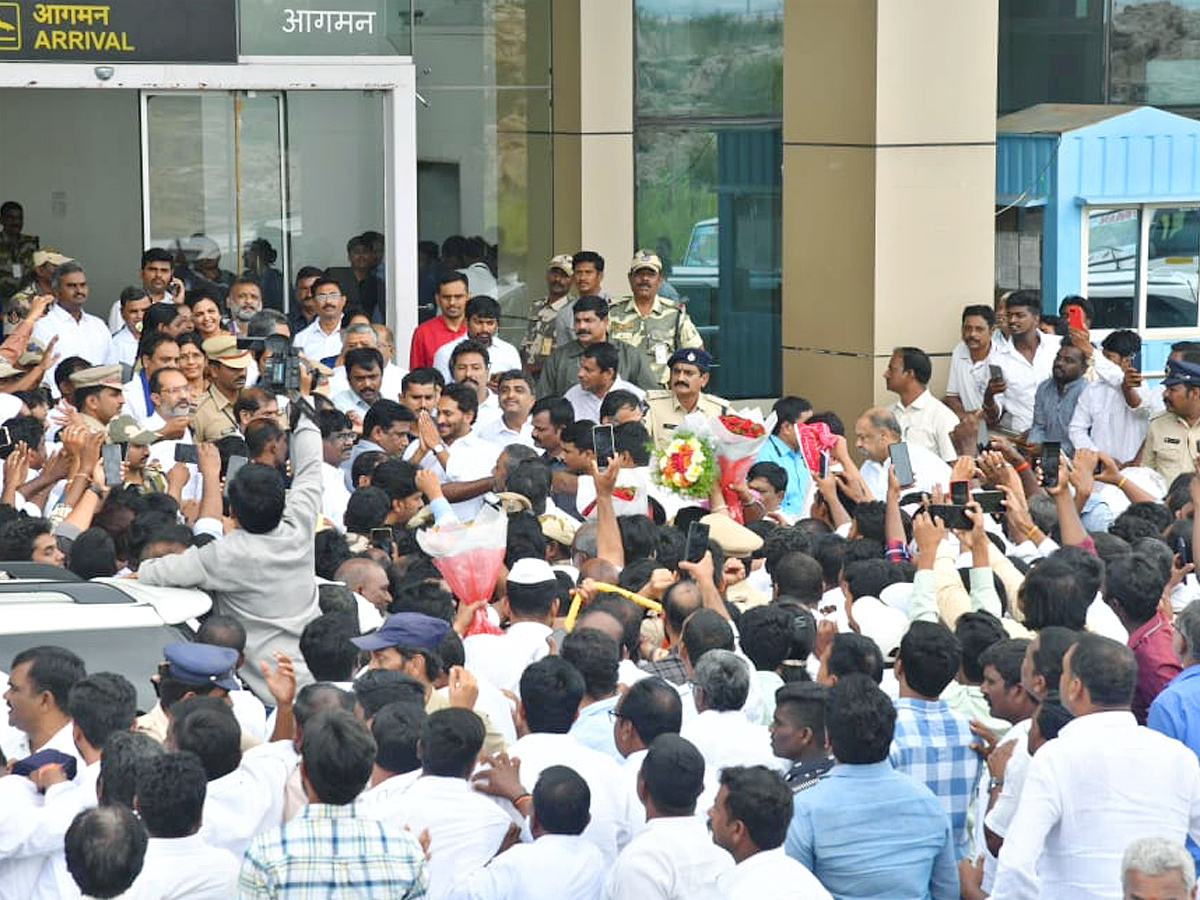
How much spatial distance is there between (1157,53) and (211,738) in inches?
571

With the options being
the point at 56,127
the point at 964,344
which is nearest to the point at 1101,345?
the point at 964,344

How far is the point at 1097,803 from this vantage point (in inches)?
229

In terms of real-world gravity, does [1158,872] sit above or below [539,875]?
above

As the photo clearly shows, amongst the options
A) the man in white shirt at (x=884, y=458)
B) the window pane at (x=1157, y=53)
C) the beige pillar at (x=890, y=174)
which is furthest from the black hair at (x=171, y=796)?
the window pane at (x=1157, y=53)

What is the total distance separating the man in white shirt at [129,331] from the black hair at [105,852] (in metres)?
8.94

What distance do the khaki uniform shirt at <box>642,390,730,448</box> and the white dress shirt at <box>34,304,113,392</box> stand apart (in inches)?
160

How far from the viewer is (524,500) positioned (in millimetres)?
9836

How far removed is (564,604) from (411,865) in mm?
2982

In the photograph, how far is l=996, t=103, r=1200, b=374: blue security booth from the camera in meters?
15.8

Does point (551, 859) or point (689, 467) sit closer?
point (551, 859)

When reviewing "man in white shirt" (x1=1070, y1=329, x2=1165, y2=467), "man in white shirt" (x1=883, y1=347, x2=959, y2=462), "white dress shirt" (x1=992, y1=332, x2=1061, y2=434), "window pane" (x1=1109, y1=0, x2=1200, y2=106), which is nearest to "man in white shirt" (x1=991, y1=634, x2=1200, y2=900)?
"man in white shirt" (x1=883, y1=347, x2=959, y2=462)

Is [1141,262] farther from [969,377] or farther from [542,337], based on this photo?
[542,337]

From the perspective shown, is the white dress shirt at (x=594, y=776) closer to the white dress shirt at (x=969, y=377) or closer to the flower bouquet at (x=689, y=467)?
the flower bouquet at (x=689, y=467)

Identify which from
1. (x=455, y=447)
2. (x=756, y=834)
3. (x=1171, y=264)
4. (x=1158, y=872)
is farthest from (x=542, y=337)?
(x=1158, y=872)
